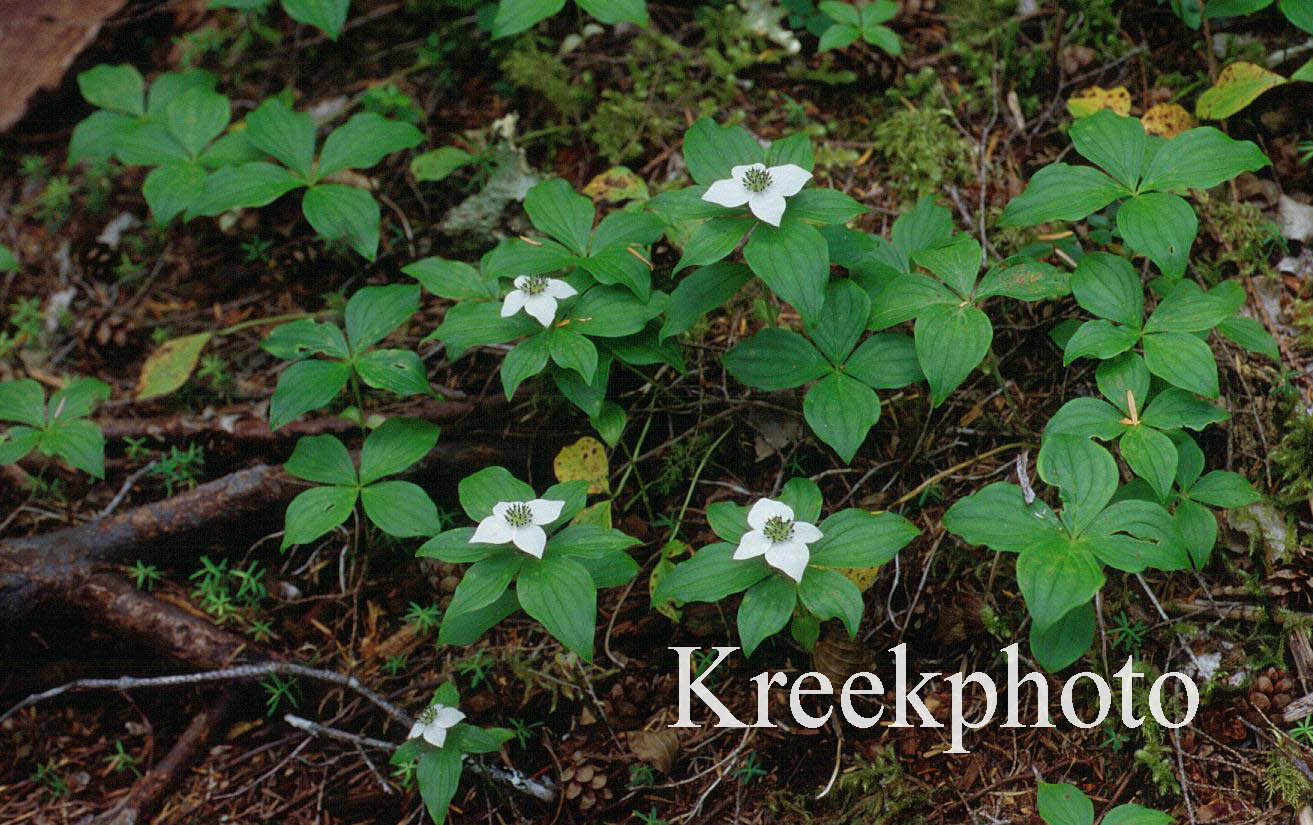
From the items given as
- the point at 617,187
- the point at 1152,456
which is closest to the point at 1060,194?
the point at 1152,456

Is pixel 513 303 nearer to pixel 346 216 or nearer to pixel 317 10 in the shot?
pixel 346 216

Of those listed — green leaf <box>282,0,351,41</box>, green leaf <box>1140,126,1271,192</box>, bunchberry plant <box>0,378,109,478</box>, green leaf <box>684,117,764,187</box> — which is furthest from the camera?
green leaf <box>282,0,351,41</box>

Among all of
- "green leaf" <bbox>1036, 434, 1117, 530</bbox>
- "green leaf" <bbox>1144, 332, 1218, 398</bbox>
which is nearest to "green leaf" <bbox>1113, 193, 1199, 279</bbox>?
"green leaf" <bbox>1144, 332, 1218, 398</bbox>

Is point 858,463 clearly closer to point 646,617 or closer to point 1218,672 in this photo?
point 646,617

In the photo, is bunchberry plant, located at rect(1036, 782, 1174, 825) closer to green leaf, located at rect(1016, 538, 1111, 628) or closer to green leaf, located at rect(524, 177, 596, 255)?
green leaf, located at rect(1016, 538, 1111, 628)

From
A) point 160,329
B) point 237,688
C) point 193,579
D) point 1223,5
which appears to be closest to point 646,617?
point 237,688
